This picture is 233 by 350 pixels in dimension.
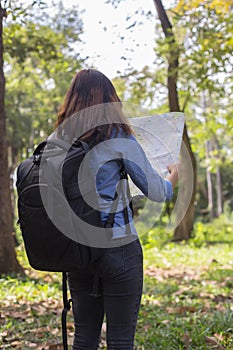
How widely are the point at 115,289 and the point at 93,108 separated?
79 centimetres

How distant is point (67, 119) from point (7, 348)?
228 centimetres

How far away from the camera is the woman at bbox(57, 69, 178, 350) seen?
2.20 meters

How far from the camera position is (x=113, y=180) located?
2234 millimetres

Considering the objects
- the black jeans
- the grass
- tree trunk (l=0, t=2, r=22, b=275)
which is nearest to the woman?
the black jeans

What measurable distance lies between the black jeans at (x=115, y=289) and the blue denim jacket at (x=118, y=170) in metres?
0.11

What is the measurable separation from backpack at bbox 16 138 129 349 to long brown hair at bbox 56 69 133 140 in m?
0.11

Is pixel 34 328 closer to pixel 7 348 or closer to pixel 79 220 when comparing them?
pixel 7 348

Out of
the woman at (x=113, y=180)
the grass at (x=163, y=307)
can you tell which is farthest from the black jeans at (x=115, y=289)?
the grass at (x=163, y=307)

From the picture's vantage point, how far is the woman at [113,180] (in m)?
2.20

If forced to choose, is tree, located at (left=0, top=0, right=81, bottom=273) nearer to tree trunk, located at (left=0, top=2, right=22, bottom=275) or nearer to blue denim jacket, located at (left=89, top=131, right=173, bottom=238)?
tree trunk, located at (left=0, top=2, right=22, bottom=275)

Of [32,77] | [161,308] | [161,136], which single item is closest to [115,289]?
[161,136]

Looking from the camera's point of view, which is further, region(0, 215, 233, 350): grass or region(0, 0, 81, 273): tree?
region(0, 0, 81, 273): tree

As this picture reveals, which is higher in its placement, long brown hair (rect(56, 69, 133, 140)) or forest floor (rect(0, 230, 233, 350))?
long brown hair (rect(56, 69, 133, 140))

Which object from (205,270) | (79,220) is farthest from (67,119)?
(205,270)
